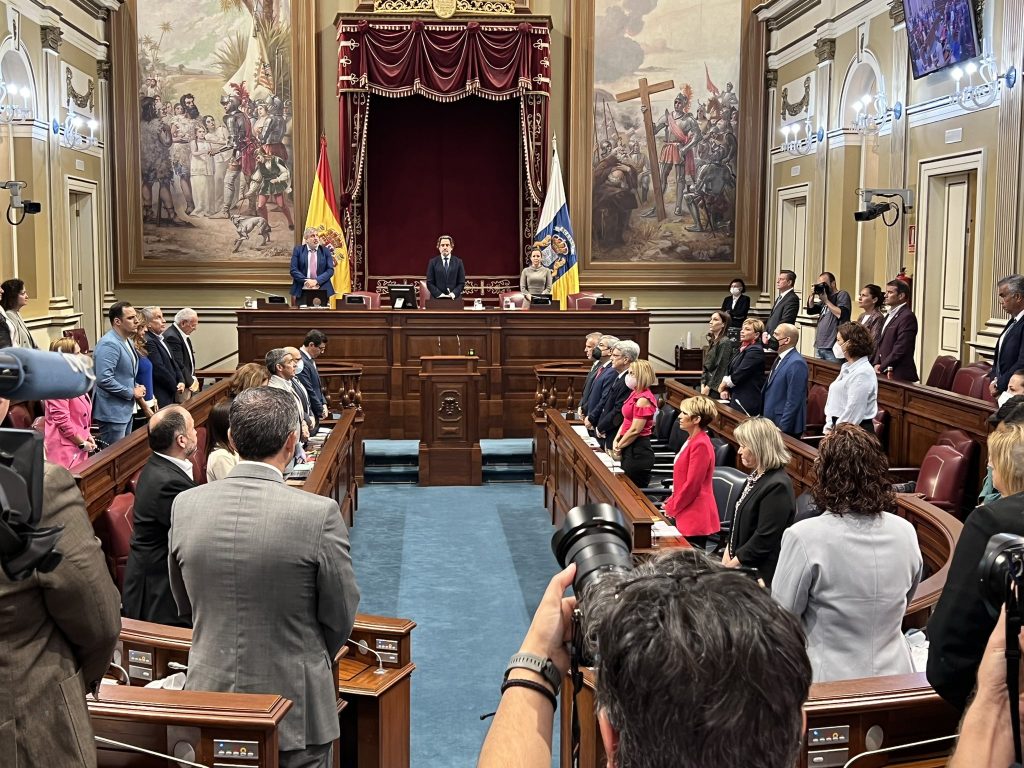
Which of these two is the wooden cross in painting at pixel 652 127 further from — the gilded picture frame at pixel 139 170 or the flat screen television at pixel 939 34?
the flat screen television at pixel 939 34

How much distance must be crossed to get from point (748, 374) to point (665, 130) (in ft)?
23.9

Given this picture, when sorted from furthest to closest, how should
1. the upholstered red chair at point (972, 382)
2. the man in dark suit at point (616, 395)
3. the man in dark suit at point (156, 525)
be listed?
the upholstered red chair at point (972, 382) → the man in dark suit at point (616, 395) → the man in dark suit at point (156, 525)

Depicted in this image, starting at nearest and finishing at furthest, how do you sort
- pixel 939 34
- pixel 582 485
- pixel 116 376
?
pixel 582 485
pixel 116 376
pixel 939 34

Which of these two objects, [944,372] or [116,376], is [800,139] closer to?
[944,372]

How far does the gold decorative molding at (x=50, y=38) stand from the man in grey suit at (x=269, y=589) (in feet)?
36.6

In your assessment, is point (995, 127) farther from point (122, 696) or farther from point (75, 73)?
point (75, 73)

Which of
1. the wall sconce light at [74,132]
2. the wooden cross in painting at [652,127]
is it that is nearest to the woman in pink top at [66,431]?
the wall sconce light at [74,132]

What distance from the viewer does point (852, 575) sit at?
9.98 feet

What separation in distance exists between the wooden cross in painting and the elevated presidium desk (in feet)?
15.4

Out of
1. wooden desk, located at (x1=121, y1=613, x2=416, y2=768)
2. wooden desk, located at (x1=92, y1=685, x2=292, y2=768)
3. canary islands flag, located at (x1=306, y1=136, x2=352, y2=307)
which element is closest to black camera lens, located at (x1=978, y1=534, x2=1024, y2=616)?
wooden desk, located at (x1=92, y1=685, x2=292, y2=768)

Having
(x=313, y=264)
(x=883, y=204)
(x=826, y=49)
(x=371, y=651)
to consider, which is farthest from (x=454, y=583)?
(x=826, y=49)

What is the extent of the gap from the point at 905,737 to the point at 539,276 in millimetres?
10190

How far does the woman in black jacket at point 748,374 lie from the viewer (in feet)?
28.0

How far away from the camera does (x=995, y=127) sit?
9516mm
